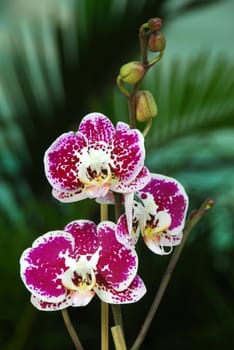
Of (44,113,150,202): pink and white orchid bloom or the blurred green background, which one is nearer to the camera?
(44,113,150,202): pink and white orchid bloom

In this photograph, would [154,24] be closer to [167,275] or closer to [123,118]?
[167,275]

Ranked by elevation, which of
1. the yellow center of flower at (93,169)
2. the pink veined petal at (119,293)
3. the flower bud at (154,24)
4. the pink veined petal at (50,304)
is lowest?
the pink veined petal at (50,304)

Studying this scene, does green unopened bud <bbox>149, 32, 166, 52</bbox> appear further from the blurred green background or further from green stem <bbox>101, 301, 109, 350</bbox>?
the blurred green background

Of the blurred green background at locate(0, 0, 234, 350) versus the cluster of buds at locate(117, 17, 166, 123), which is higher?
the cluster of buds at locate(117, 17, 166, 123)

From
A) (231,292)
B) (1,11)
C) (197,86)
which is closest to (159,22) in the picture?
(197,86)

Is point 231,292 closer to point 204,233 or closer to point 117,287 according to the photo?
point 204,233

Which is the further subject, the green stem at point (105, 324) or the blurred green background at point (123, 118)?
the blurred green background at point (123, 118)

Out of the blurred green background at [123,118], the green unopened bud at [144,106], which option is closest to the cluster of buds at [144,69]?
the green unopened bud at [144,106]

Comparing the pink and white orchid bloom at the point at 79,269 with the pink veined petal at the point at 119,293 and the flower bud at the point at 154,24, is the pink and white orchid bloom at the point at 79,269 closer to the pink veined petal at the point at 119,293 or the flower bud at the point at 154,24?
the pink veined petal at the point at 119,293

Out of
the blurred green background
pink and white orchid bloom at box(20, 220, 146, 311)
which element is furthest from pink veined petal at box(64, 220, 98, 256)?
the blurred green background
